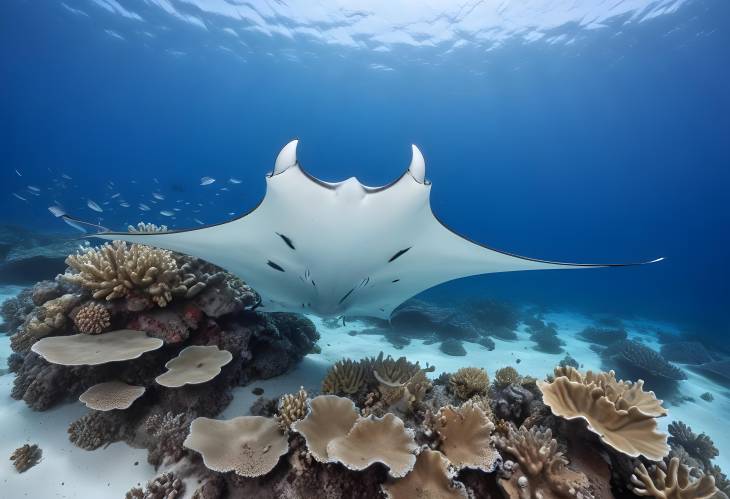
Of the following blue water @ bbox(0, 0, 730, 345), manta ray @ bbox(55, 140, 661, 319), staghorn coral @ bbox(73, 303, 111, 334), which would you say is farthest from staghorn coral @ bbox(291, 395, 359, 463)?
blue water @ bbox(0, 0, 730, 345)

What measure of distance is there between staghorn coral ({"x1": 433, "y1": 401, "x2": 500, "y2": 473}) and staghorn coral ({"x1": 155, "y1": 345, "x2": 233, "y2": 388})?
7.63 feet

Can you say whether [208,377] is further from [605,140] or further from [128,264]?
[605,140]

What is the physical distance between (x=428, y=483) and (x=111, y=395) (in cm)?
321

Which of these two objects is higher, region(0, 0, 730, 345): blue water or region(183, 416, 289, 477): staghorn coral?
region(0, 0, 730, 345): blue water

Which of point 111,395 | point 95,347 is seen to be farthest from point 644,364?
point 95,347

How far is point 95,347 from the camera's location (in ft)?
10.5

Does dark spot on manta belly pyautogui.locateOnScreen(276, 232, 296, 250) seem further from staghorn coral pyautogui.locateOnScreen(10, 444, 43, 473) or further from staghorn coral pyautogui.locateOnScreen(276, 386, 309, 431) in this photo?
staghorn coral pyautogui.locateOnScreen(10, 444, 43, 473)

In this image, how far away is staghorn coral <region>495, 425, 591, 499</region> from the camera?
2059 millimetres

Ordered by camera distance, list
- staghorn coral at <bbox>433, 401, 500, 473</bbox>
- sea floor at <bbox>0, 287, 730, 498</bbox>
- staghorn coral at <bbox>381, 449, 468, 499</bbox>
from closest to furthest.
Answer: staghorn coral at <bbox>381, 449, 468, 499</bbox>, staghorn coral at <bbox>433, 401, 500, 473</bbox>, sea floor at <bbox>0, 287, 730, 498</bbox>

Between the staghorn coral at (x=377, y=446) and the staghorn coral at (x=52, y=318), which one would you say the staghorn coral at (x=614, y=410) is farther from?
the staghorn coral at (x=52, y=318)

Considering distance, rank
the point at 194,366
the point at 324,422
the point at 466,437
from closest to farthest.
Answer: the point at 466,437 → the point at 324,422 → the point at 194,366

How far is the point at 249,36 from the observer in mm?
32125

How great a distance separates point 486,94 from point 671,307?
125ft

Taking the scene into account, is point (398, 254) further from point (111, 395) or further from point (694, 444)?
point (694, 444)
